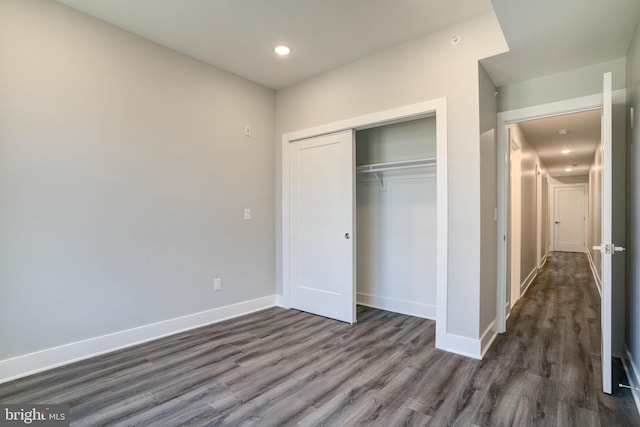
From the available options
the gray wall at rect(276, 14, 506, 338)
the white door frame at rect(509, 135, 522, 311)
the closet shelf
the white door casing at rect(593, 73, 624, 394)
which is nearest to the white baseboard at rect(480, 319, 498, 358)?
the gray wall at rect(276, 14, 506, 338)

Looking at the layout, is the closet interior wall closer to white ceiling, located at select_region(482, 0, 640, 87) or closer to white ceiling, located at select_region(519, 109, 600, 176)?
white ceiling, located at select_region(482, 0, 640, 87)

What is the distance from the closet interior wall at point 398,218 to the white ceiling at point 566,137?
4.92 ft

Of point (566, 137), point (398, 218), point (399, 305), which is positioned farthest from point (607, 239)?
point (566, 137)

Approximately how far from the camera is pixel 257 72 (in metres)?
3.60

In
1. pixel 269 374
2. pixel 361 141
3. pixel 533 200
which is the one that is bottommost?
pixel 269 374

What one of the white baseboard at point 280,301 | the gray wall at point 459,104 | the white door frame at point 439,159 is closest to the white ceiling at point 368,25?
the gray wall at point 459,104

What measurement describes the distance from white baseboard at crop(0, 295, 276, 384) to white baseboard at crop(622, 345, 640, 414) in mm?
3337

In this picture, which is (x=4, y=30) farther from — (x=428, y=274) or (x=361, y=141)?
(x=428, y=274)

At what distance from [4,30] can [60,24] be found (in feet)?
1.17

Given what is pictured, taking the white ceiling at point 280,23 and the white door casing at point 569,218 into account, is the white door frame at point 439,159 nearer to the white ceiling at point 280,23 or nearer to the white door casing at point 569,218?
the white ceiling at point 280,23

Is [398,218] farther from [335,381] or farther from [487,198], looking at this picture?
[335,381]

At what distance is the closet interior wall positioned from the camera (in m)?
3.58

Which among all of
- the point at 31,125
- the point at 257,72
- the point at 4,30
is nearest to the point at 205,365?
the point at 31,125

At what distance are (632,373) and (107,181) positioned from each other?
418 centimetres
